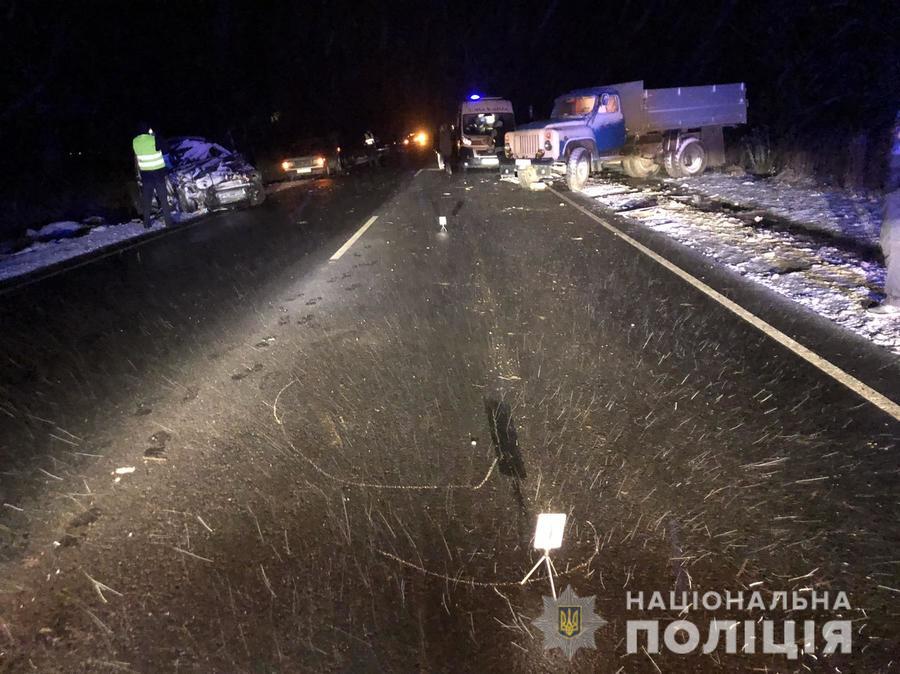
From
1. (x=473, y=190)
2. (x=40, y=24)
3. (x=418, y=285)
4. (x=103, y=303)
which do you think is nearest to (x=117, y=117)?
(x=40, y=24)

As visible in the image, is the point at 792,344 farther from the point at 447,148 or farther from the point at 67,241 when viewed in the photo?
the point at 447,148

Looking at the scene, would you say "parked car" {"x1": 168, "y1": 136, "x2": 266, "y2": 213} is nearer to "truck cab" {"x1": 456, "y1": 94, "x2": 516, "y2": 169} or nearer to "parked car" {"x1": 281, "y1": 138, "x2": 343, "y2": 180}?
"truck cab" {"x1": 456, "y1": 94, "x2": 516, "y2": 169}

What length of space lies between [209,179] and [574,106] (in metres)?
10.3

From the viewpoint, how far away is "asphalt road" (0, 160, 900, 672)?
2.78 m

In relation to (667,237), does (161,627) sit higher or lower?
lower

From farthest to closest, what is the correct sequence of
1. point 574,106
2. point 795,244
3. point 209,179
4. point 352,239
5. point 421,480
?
1. point 574,106
2. point 209,179
3. point 352,239
4. point 795,244
5. point 421,480

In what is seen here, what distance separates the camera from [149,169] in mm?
14578

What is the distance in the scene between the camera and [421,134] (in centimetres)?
5766

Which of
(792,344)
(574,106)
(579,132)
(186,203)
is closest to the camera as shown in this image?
(792,344)

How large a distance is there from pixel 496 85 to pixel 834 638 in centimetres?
7299

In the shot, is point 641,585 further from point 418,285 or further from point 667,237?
point 667,237

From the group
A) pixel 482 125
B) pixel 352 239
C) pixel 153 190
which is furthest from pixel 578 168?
pixel 153 190

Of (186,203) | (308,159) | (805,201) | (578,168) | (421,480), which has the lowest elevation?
(421,480)

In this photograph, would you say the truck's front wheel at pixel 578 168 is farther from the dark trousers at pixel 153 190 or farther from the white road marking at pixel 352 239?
the dark trousers at pixel 153 190
